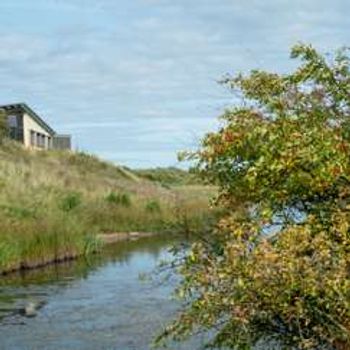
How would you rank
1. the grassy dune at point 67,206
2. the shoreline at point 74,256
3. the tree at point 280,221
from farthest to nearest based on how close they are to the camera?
the grassy dune at point 67,206 → the shoreline at point 74,256 → the tree at point 280,221

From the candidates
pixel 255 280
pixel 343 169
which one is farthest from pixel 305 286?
pixel 343 169

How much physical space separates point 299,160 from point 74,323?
558 inches

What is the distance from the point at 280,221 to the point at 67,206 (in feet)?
135

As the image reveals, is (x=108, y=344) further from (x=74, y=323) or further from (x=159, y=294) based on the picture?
(x=159, y=294)

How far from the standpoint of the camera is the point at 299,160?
27.9 ft

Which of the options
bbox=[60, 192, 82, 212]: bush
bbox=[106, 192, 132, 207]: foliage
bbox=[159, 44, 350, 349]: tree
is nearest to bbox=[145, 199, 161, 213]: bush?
bbox=[106, 192, 132, 207]: foliage

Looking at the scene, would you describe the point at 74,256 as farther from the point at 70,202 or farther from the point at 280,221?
the point at 280,221

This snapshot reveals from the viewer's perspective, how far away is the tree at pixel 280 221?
8141mm

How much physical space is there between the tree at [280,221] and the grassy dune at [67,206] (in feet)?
4.22

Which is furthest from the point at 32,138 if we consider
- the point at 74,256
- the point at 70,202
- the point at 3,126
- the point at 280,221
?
the point at 280,221

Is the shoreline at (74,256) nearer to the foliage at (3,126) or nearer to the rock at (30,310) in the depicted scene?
the rock at (30,310)

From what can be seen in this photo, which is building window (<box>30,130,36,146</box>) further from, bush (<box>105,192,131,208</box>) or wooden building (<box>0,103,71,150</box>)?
bush (<box>105,192,131,208</box>)

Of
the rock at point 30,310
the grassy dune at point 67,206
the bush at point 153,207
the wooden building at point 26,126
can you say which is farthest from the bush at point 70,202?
the wooden building at point 26,126

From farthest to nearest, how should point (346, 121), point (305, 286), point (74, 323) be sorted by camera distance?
point (74, 323) → point (346, 121) → point (305, 286)
